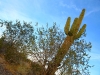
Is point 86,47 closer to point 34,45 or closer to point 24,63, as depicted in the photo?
point 34,45

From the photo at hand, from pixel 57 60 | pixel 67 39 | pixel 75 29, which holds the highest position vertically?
pixel 75 29

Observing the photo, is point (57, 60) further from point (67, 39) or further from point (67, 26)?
point (67, 26)

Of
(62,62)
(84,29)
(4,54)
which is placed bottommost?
(62,62)

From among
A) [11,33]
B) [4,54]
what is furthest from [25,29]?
[4,54]

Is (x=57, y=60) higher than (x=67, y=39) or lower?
lower

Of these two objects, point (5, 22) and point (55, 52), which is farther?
point (5, 22)

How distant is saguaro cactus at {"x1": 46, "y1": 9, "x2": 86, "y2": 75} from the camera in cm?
2011

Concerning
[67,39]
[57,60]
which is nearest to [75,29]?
[67,39]

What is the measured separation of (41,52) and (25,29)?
30.8ft

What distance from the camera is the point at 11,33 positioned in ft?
96.9

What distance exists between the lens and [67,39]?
21.9 metres

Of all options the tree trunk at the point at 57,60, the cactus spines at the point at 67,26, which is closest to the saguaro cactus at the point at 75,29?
the cactus spines at the point at 67,26

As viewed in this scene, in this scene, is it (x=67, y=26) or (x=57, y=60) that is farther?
(x=67, y=26)

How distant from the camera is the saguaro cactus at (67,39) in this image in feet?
66.0
